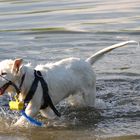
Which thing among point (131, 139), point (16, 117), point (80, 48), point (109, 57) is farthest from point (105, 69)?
point (131, 139)

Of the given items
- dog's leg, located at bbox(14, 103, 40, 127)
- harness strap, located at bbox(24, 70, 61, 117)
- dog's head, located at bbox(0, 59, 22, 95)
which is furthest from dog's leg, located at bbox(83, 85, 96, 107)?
dog's head, located at bbox(0, 59, 22, 95)

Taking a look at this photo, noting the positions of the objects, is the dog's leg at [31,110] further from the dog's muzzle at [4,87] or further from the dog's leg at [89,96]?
the dog's leg at [89,96]

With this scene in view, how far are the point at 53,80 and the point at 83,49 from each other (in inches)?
232

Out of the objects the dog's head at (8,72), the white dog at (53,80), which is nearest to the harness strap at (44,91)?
the white dog at (53,80)

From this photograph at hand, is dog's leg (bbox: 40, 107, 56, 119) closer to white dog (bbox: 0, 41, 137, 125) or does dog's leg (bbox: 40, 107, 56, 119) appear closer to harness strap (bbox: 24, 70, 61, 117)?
white dog (bbox: 0, 41, 137, 125)

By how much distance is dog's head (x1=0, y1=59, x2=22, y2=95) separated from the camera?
29.4 feet

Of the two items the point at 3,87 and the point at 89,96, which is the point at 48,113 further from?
the point at 3,87

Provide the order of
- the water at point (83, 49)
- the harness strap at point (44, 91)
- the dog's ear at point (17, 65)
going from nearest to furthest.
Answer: the dog's ear at point (17, 65) < the harness strap at point (44, 91) < the water at point (83, 49)

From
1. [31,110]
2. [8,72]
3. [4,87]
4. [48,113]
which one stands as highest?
[8,72]

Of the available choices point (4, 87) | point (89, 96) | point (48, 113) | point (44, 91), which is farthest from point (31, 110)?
point (89, 96)

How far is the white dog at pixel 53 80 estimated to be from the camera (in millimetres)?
9055

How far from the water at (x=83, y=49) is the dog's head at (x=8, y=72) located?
0.97 m

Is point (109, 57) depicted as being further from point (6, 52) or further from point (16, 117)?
point (16, 117)

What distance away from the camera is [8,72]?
9047 mm
